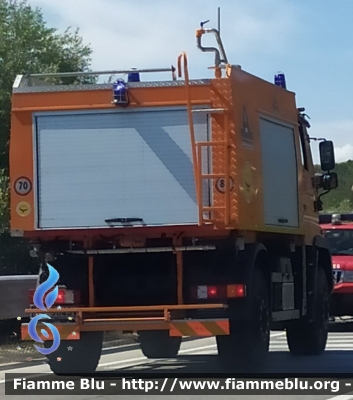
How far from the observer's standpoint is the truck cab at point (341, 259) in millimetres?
19578

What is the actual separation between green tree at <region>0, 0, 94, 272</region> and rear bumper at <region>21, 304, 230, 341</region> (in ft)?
39.4

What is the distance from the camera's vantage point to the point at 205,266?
12.7 meters

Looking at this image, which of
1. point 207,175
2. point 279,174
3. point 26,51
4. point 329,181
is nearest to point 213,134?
point 207,175

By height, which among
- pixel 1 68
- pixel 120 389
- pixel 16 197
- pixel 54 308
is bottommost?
pixel 120 389

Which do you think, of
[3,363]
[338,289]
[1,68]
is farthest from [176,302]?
[1,68]

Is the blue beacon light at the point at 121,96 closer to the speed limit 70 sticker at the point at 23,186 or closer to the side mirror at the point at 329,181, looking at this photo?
the speed limit 70 sticker at the point at 23,186

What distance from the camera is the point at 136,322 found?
12414mm

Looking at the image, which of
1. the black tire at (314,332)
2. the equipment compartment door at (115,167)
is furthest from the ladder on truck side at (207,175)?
the black tire at (314,332)

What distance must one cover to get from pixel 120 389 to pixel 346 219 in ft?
33.2

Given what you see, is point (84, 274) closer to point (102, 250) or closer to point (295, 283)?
point (102, 250)

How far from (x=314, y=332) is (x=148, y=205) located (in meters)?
4.37

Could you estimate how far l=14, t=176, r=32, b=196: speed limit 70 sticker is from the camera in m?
12.8

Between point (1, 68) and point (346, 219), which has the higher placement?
point (1, 68)

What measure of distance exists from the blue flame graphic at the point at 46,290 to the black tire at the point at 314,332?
13.5ft
